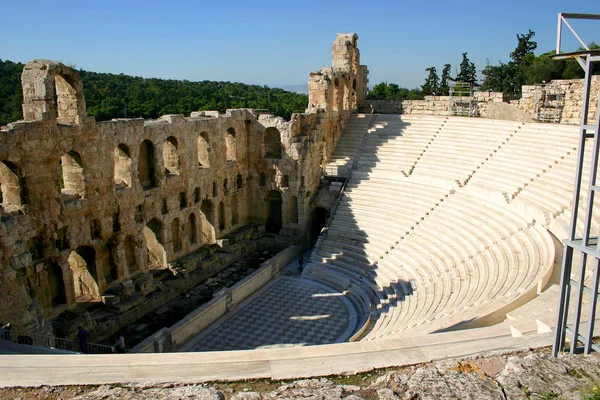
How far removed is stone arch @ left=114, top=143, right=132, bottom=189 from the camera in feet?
52.5

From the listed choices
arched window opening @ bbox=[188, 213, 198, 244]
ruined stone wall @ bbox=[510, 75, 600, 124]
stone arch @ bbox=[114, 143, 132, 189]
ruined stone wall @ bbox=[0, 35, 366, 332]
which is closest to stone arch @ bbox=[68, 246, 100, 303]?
ruined stone wall @ bbox=[0, 35, 366, 332]

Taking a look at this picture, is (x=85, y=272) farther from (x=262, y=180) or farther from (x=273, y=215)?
(x=273, y=215)

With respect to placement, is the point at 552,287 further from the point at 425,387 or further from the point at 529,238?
the point at 425,387

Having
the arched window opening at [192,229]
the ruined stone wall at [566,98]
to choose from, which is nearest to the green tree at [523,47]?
the ruined stone wall at [566,98]

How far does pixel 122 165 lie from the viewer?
16.1 m

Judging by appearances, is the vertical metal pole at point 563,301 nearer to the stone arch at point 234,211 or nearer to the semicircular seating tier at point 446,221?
the semicircular seating tier at point 446,221

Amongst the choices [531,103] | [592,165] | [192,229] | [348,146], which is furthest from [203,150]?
[592,165]

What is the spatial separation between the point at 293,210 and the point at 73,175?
9.80 meters

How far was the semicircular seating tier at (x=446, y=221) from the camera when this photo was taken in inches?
484

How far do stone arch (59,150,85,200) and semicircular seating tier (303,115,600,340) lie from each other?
8.44 meters

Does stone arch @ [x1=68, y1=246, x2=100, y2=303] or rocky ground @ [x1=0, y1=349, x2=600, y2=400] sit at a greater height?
rocky ground @ [x1=0, y1=349, x2=600, y2=400]

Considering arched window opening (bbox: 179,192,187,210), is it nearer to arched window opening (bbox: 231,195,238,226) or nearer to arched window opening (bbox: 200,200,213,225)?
arched window opening (bbox: 200,200,213,225)

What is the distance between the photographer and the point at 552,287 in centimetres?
976

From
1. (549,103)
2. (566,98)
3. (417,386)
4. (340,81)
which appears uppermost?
(340,81)
